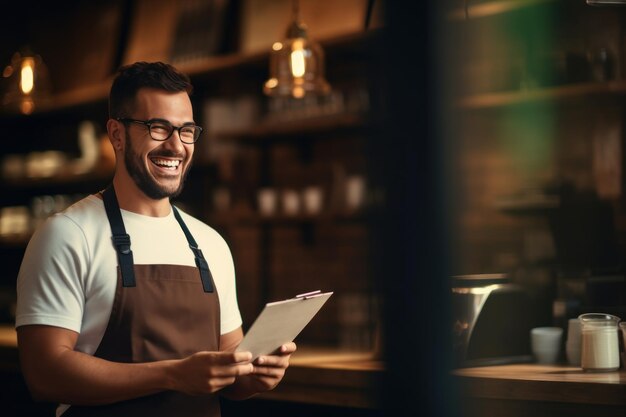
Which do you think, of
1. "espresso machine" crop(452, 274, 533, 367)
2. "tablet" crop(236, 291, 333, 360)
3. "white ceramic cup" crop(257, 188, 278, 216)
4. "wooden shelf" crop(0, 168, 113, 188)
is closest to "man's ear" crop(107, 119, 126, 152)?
"tablet" crop(236, 291, 333, 360)

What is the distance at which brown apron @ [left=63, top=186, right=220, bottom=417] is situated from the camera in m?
2.11

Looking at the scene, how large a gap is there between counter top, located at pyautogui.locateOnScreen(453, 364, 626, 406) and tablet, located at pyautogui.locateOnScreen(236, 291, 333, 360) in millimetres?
536

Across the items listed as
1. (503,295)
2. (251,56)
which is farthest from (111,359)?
(251,56)

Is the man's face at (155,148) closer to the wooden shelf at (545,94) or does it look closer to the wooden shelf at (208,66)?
the wooden shelf at (208,66)

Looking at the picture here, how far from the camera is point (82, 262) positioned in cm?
207

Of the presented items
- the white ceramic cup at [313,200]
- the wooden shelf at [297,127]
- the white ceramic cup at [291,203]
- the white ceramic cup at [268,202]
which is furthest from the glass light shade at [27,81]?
the white ceramic cup at [313,200]

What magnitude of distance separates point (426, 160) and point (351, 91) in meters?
3.14

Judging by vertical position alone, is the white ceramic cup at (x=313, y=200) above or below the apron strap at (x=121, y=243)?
above

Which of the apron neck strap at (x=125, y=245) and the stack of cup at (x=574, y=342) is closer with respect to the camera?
the apron neck strap at (x=125, y=245)

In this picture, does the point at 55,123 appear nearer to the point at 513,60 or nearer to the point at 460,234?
the point at 513,60

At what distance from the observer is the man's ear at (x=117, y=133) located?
2189 millimetres

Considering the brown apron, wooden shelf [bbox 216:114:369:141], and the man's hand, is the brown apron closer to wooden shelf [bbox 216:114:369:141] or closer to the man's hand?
the man's hand

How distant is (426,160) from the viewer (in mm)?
1938

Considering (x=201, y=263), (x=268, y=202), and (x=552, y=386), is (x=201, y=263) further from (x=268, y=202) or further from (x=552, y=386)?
(x=268, y=202)
